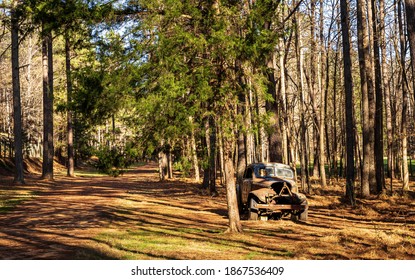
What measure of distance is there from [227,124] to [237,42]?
6.43 feet

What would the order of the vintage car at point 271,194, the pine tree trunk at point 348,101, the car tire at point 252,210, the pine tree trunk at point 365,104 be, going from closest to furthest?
the vintage car at point 271,194 → the car tire at point 252,210 → the pine tree trunk at point 348,101 → the pine tree trunk at point 365,104

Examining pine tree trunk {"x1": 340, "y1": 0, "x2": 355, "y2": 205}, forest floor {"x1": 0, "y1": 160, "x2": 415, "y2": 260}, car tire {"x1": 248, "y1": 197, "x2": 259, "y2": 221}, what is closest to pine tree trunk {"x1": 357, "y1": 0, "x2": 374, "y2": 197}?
pine tree trunk {"x1": 340, "y1": 0, "x2": 355, "y2": 205}

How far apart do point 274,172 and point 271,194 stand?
3.97 feet

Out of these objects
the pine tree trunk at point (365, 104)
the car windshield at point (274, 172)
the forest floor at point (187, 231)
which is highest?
the pine tree trunk at point (365, 104)

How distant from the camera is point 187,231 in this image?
14.1m

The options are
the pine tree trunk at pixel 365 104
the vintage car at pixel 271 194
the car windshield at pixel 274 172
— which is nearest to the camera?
the vintage car at pixel 271 194

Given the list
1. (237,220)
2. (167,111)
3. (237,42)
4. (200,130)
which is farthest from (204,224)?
(237,42)

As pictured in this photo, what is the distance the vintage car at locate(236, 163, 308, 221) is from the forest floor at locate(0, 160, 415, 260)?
0.50 meters

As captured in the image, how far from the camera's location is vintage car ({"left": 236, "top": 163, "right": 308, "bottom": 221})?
1633 cm

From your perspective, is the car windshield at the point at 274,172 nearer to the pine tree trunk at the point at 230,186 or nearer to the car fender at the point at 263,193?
the car fender at the point at 263,193

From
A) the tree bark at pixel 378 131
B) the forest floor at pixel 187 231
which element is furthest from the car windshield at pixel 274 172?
the tree bark at pixel 378 131

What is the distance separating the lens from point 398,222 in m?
16.0

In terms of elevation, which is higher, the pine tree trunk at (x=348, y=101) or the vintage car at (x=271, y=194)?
the pine tree trunk at (x=348, y=101)

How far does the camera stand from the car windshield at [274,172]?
1742 centimetres
